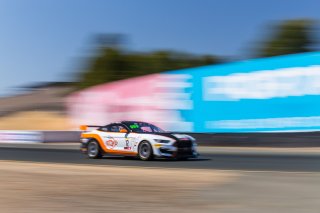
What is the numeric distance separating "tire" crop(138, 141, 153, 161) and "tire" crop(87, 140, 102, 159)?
187 cm

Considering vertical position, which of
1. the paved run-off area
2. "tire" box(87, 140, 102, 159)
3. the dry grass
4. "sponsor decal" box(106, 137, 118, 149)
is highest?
the dry grass

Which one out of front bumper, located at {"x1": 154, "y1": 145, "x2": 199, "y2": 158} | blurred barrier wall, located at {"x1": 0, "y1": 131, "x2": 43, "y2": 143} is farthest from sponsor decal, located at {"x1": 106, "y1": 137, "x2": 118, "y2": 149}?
blurred barrier wall, located at {"x1": 0, "y1": 131, "x2": 43, "y2": 143}

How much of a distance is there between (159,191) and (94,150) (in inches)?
370

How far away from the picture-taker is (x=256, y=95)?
30.2 metres

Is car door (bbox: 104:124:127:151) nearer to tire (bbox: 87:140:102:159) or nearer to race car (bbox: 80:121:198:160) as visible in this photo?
race car (bbox: 80:121:198:160)

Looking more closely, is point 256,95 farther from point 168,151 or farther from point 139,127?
point 168,151

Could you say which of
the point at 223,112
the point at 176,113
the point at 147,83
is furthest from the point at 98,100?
the point at 223,112

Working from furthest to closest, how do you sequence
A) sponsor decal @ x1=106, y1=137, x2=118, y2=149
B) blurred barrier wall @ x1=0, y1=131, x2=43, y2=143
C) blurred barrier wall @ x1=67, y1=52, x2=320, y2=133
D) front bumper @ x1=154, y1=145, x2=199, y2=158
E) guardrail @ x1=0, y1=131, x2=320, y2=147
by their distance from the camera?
blurred barrier wall @ x1=0, y1=131, x2=43, y2=143 → blurred barrier wall @ x1=67, y1=52, x2=320, y2=133 → guardrail @ x1=0, y1=131, x2=320, y2=147 → sponsor decal @ x1=106, y1=137, x2=118, y2=149 → front bumper @ x1=154, y1=145, x2=199, y2=158

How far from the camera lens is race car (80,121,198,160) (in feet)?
53.6

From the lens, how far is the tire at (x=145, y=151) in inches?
647

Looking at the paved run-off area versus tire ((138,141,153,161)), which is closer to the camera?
the paved run-off area

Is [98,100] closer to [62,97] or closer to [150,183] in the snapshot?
[150,183]

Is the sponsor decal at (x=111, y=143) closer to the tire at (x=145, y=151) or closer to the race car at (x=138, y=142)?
the race car at (x=138, y=142)

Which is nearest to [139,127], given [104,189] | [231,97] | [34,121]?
[104,189]
